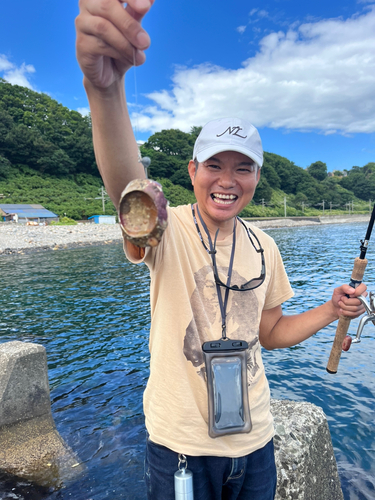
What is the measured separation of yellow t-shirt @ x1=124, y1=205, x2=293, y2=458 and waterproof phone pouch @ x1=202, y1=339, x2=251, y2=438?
45 mm

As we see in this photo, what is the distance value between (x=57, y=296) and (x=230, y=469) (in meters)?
15.2

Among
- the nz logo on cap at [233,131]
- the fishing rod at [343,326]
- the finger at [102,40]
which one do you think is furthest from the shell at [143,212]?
the fishing rod at [343,326]

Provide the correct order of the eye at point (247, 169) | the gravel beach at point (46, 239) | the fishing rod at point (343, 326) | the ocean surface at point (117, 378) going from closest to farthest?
the eye at point (247, 169), the fishing rod at point (343, 326), the ocean surface at point (117, 378), the gravel beach at point (46, 239)

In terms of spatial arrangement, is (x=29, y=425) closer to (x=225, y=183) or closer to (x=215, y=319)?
(x=215, y=319)

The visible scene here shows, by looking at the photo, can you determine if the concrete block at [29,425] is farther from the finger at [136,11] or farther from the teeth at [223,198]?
the finger at [136,11]

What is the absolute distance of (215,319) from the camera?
2002 mm

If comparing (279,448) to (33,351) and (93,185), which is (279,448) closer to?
(33,351)

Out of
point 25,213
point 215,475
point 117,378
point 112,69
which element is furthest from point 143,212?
point 25,213

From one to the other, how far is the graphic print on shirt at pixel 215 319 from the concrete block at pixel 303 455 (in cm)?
181

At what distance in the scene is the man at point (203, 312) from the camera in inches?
71.4

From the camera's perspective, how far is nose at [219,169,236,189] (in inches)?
79.3

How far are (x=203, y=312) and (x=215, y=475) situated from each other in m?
0.88

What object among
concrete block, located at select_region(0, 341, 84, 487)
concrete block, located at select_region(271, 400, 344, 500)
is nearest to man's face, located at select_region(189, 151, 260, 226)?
concrete block, located at select_region(271, 400, 344, 500)

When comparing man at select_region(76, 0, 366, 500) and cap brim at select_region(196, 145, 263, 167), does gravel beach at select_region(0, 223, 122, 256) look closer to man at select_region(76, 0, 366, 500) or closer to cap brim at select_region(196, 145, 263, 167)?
man at select_region(76, 0, 366, 500)
